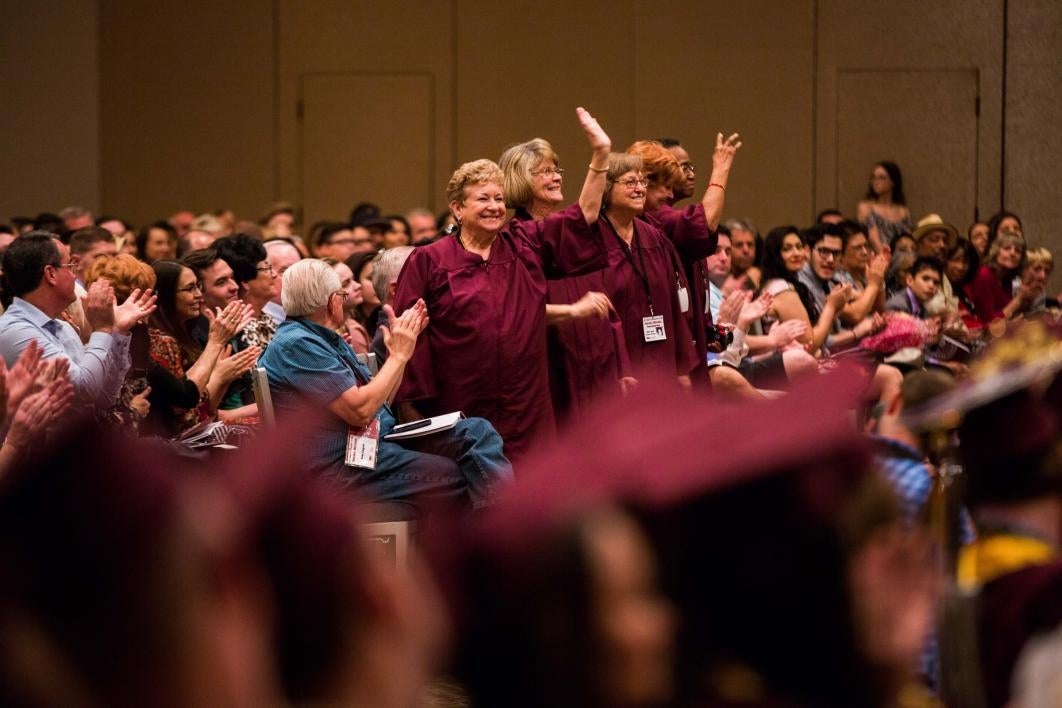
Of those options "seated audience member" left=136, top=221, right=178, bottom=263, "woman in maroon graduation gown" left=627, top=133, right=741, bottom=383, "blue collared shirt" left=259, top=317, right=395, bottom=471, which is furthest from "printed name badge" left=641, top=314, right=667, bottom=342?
"seated audience member" left=136, top=221, right=178, bottom=263

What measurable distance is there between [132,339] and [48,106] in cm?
802

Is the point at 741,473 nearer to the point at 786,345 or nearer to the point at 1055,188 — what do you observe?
the point at 786,345

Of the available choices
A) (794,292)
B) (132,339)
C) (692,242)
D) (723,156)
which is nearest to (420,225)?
(794,292)

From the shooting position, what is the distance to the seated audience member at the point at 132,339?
15.8ft

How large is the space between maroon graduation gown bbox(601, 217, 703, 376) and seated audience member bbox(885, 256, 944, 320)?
10.9 ft

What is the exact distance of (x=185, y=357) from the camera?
218 inches

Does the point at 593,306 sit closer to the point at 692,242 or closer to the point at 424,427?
the point at 424,427

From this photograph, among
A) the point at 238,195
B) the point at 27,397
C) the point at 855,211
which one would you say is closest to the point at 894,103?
the point at 855,211

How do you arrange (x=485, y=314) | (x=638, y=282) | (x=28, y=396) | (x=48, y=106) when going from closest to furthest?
(x=28, y=396) < (x=485, y=314) < (x=638, y=282) < (x=48, y=106)

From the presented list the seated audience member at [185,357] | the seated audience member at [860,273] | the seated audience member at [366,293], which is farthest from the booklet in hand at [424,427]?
the seated audience member at [860,273]

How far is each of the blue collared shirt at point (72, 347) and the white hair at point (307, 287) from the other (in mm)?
533

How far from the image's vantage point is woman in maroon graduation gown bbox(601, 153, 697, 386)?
227 inches

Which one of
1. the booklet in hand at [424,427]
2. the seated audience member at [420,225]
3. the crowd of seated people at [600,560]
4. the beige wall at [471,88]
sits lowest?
the booklet in hand at [424,427]

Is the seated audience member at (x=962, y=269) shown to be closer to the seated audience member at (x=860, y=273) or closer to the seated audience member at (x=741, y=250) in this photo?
the seated audience member at (x=860, y=273)
